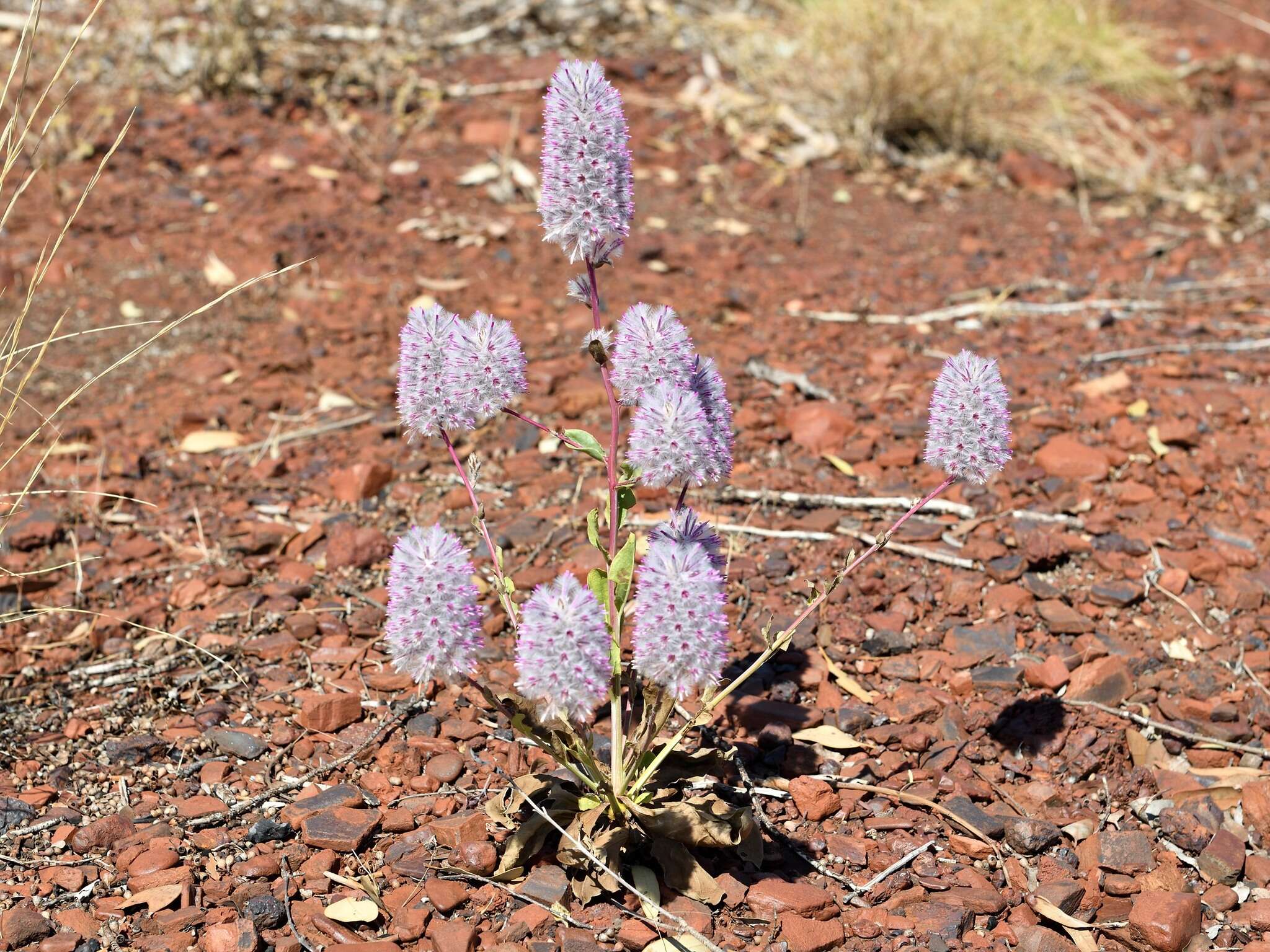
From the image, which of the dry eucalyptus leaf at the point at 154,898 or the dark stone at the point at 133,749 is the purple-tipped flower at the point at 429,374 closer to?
the dry eucalyptus leaf at the point at 154,898

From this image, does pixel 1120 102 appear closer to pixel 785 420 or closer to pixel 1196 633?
pixel 785 420

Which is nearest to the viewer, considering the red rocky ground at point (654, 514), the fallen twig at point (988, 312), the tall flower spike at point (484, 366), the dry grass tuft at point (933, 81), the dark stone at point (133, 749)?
the tall flower spike at point (484, 366)

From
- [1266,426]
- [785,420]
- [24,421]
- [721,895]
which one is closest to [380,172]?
[24,421]

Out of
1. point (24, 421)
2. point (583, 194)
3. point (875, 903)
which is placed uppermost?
point (583, 194)

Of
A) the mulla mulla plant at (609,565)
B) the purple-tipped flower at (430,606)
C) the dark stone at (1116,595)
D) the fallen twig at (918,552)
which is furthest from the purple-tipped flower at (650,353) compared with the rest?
the dark stone at (1116,595)

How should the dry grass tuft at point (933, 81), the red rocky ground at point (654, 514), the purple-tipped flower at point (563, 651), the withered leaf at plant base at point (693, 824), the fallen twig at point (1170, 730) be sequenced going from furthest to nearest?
the dry grass tuft at point (933, 81)
the fallen twig at point (1170, 730)
the red rocky ground at point (654, 514)
the withered leaf at plant base at point (693, 824)
the purple-tipped flower at point (563, 651)
